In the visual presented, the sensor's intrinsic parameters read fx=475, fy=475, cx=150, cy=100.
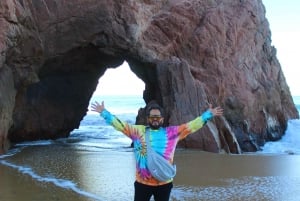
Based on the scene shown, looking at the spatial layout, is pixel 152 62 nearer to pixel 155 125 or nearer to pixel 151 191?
Result: pixel 155 125

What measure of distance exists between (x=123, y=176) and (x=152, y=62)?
7698 millimetres

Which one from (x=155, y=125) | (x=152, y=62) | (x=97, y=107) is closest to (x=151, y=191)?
(x=155, y=125)

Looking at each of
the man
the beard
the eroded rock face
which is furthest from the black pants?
the eroded rock face

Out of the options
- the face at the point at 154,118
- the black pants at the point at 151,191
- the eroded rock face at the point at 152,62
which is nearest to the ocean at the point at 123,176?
the eroded rock face at the point at 152,62

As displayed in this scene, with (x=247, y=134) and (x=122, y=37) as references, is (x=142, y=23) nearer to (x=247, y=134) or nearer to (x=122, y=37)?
(x=122, y=37)

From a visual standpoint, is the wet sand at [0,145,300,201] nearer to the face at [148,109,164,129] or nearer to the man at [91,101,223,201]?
the man at [91,101,223,201]

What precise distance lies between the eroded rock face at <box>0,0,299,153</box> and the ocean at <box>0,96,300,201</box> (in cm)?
252

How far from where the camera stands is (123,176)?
9242 mm

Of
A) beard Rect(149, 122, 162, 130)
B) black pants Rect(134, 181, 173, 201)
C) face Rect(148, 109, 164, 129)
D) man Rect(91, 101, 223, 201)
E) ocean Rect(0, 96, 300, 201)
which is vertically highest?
face Rect(148, 109, 164, 129)

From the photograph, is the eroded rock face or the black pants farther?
the eroded rock face

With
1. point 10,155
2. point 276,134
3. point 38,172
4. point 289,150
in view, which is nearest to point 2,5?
point 10,155

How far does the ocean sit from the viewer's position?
7508 mm

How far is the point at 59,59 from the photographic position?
1653cm

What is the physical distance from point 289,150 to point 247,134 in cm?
160
